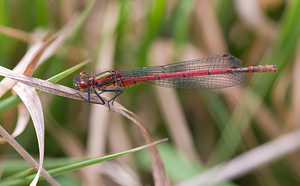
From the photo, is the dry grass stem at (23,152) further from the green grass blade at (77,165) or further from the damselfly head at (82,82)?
the damselfly head at (82,82)

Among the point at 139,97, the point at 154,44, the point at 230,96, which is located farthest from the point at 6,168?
the point at 230,96

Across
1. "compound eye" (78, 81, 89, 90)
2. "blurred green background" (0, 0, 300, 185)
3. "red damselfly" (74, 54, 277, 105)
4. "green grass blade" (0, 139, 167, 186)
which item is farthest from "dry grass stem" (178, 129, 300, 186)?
"green grass blade" (0, 139, 167, 186)

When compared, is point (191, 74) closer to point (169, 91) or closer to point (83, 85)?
point (169, 91)

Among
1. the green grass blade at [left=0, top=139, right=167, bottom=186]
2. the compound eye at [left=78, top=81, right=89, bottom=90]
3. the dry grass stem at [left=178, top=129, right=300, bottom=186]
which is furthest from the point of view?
the dry grass stem at [left=178, top=129, right=300, bottom=186]

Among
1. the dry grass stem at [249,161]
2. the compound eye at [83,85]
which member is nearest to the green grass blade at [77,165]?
the compound eye at [83,85]

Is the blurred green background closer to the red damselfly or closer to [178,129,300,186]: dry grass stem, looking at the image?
[178,129,300,186]: dry grass stem

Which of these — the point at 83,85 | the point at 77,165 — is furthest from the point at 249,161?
the point at 77,165

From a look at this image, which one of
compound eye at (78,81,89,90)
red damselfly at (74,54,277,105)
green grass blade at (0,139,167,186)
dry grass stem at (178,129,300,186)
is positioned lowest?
green grass blade at (0,139,167,186)
